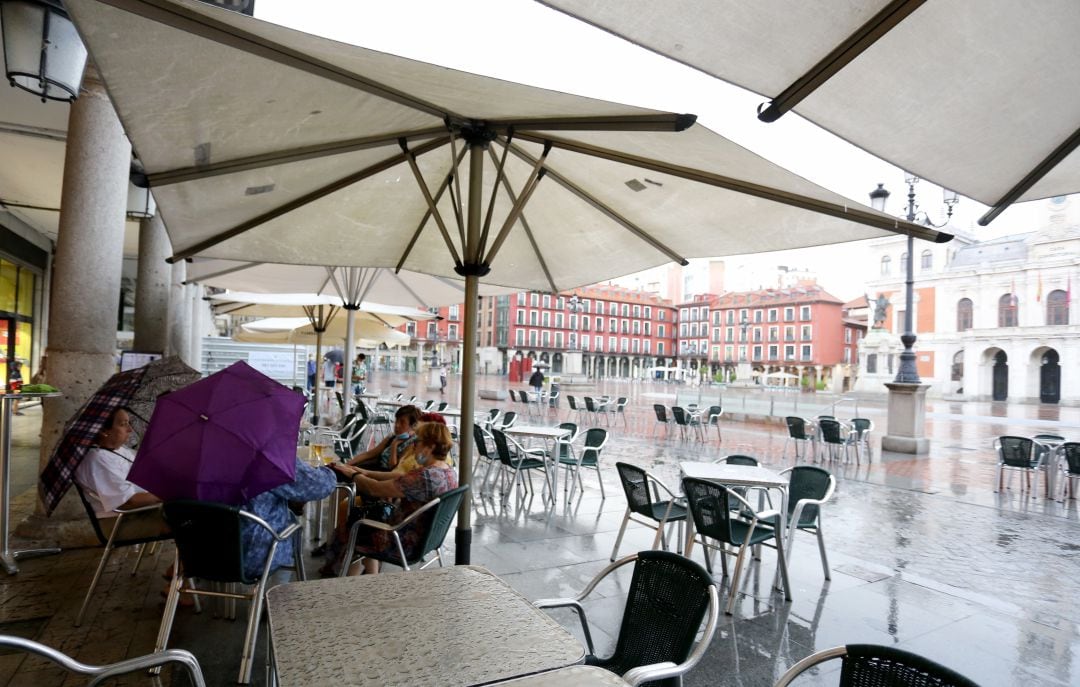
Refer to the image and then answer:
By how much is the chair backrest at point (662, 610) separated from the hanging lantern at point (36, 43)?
3.51 meters

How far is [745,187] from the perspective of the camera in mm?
2795

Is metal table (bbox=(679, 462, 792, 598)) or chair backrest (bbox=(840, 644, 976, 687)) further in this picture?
metal table (bbox=(679, 462, 792, 598))

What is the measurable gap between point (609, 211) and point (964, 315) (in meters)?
52.4

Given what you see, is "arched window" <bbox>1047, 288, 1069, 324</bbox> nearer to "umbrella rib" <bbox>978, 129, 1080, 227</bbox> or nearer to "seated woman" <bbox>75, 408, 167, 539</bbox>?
"umbrella rib" <bbox>978, 129, 1080, 227</bbox>

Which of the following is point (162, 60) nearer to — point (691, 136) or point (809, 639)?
point (691, 136)

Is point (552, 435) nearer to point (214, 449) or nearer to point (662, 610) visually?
A: point (214, 449)

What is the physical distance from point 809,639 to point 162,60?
151 inches

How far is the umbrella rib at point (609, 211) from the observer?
3.43 m

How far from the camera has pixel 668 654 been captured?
1821 millimetres

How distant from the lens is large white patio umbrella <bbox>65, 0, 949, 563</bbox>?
6.46 feet

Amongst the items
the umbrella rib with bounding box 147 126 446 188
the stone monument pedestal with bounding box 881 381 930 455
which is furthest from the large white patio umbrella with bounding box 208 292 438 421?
the stone monument pedestal with bounding box 881 381 930 455

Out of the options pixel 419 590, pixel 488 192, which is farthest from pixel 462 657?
pixel 488 192

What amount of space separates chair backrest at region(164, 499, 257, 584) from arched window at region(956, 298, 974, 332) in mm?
53918

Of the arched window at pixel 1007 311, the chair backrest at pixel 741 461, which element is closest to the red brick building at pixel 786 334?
the arched window at pixel 1007 311
